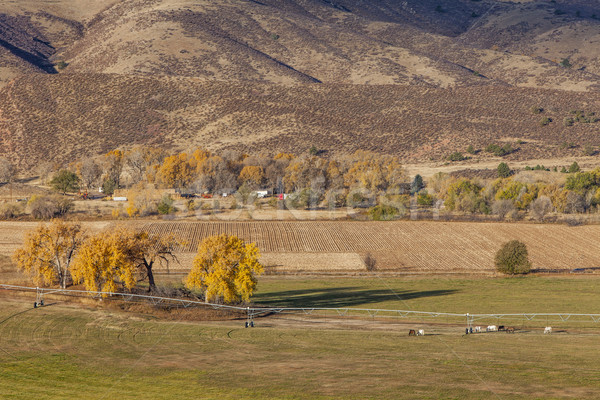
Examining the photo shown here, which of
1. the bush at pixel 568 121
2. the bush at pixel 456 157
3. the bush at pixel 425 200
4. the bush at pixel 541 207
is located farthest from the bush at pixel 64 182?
the bush at pixel 568 121

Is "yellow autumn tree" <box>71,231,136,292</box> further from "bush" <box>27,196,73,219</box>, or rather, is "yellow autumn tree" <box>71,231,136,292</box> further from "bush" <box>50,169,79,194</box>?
"bush" <box>50,169,79,194</box>

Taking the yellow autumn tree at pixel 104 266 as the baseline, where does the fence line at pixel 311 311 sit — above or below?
below

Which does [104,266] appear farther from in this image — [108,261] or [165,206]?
[165,206]

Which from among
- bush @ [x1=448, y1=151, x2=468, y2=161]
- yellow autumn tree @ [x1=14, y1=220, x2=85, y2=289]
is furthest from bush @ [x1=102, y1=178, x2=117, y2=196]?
bush @ [x1=448, y1=151, x2=468, y2=161]

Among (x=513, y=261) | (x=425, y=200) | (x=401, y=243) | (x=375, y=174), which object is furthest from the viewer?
(x=375, y=174)

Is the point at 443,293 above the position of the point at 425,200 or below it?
below

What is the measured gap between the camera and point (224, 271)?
48.1 meters

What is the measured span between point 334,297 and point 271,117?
112 metres

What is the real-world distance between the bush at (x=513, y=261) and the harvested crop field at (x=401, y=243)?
209 centimetres

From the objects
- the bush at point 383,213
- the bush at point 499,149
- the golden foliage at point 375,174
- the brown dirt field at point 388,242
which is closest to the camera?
the brown dirt field at point 388,242

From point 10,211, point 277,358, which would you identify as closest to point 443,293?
point 277,358

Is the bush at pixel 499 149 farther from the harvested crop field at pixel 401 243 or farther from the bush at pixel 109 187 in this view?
the bush at pixel 109 187

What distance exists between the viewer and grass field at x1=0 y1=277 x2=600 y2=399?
2844cm

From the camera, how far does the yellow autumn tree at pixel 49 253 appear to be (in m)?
52.3
